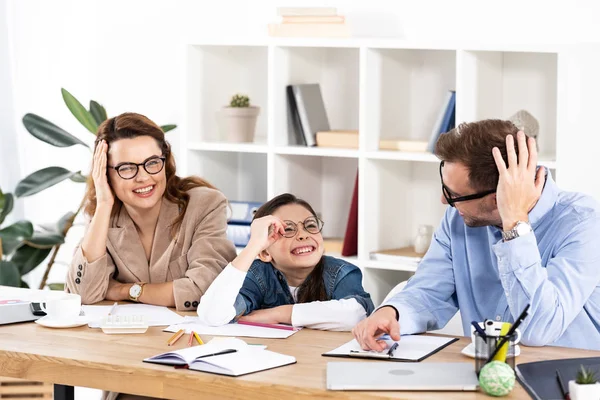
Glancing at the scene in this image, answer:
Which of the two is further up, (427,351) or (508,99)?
(508,99)

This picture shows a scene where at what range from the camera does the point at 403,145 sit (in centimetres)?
404

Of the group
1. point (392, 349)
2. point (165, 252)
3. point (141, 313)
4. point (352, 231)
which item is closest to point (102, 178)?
point (165, 252)

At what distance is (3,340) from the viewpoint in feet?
8.03

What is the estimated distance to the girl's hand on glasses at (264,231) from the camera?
2.58m

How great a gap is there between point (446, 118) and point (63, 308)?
73.6 inches

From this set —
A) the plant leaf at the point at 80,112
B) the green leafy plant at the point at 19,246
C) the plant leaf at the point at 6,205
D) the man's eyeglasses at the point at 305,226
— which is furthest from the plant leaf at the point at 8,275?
the man's eyeglasses at the point at 305,226

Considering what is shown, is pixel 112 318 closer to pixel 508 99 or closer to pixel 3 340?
pixel 3 340

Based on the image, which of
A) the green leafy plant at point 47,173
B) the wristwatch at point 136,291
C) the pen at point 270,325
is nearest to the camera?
the pen at point 270,325

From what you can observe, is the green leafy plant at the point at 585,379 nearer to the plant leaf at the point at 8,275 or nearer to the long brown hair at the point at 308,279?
the long brown hair at the point at 308,279

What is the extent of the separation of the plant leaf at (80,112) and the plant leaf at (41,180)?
23cm

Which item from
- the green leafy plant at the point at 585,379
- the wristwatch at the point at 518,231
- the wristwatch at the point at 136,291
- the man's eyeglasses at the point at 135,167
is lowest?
the wristwatch at the point at 136,291

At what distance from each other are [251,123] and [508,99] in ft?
3.66

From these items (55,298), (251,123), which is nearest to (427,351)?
(55,298)

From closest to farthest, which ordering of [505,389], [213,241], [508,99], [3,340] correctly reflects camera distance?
1. [505,389]
2. [3,340]
3. [213,241]
4. [508,99]
